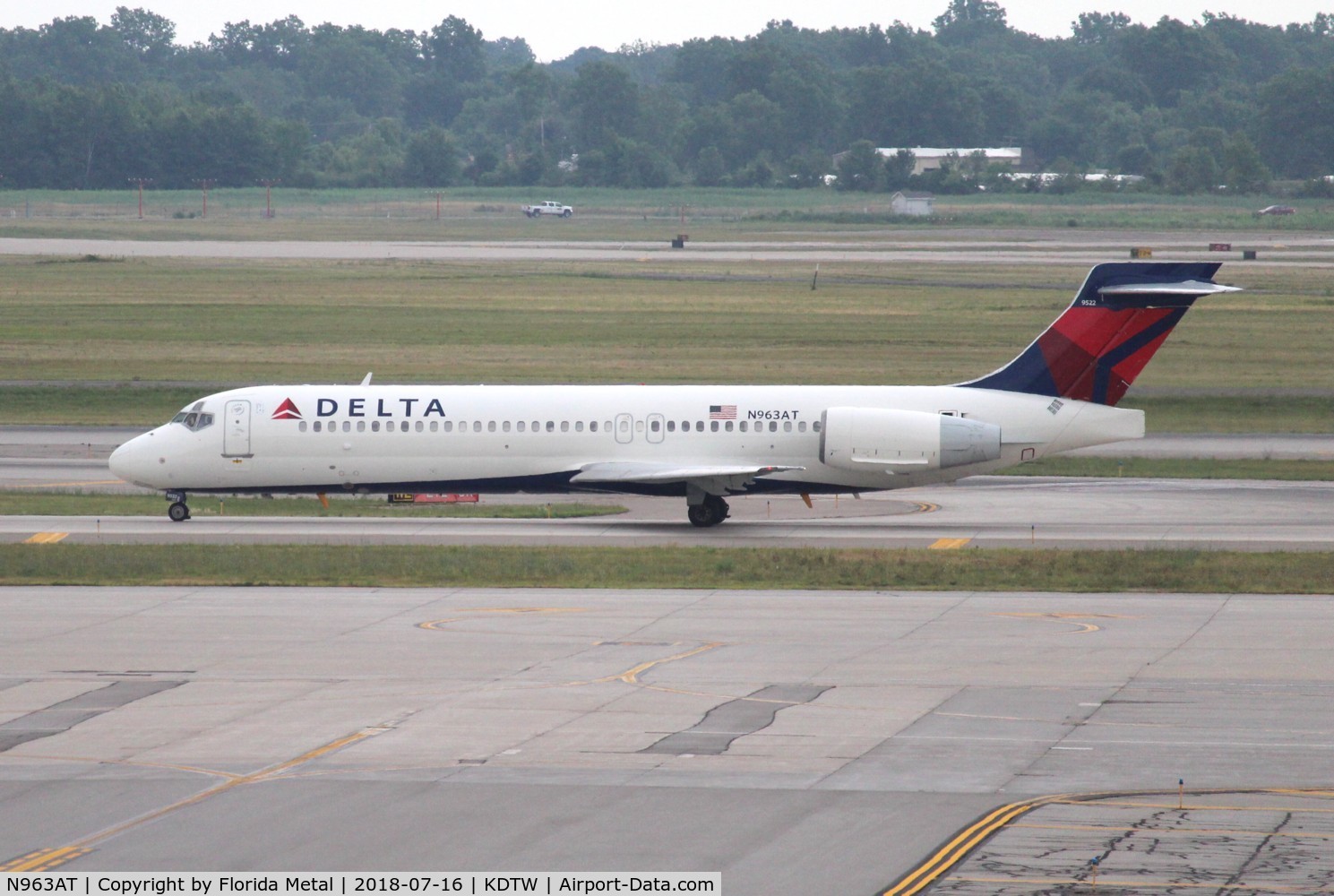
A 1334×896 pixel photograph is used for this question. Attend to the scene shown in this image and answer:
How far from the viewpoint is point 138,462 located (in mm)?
41344

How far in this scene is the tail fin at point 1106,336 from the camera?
40.5 m

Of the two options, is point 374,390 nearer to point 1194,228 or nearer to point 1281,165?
point 1194,228

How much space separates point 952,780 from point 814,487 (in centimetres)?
2200

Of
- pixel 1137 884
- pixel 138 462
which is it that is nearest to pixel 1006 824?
pixel 1137 884

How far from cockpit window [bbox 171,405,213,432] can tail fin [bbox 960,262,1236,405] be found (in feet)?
64.0

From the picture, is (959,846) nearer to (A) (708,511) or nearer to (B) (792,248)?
(A) (708,511)

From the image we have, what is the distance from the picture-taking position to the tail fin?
40469 millimetres

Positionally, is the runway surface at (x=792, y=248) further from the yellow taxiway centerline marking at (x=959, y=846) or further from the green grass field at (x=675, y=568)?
the yellow taxiway centerline marking at (x=959, y=846)

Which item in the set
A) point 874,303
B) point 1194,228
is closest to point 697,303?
point 874,303

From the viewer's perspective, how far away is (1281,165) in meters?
183

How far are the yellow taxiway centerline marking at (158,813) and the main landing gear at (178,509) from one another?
→ 21.9m

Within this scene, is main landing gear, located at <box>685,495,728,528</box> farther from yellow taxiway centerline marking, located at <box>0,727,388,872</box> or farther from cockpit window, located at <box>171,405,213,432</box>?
yellow taxiway centerline marking, located at <box>0,727,388,872</box>

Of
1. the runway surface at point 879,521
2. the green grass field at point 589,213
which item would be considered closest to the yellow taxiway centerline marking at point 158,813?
the runway surface at point 879,521

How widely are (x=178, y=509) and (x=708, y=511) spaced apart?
13270 millimetres
